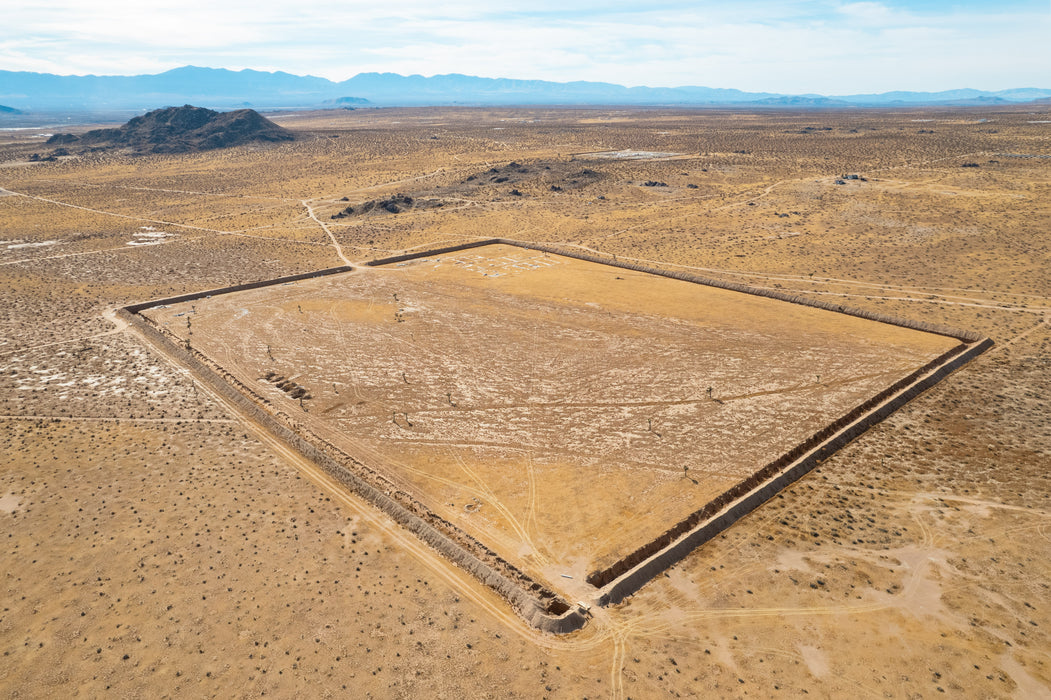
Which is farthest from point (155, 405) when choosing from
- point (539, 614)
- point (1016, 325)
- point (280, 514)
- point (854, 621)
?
point (1016, 325)

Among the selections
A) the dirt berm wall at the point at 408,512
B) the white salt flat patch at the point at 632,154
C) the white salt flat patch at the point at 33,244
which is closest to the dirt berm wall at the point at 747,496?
the dirt berm wall at the point at 408,512

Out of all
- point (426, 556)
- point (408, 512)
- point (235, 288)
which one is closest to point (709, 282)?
point (408, 512)

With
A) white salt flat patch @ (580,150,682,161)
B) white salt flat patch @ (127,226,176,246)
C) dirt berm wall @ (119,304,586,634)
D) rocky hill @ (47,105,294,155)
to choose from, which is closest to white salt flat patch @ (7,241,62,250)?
white salt flat patch @ (127,226,176,246)

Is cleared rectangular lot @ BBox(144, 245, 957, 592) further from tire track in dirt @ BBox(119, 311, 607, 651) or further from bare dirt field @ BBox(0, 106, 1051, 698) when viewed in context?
tire track in dirt @ BBox(119, 311, 607, 651)

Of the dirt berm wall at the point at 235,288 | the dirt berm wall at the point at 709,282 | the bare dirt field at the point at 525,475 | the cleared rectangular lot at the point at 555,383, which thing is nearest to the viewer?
the bare dirt field at the point at 525,475

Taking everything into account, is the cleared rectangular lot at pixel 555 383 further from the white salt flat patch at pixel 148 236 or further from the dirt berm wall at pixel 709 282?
the white salt flat patch at pixel 148 236

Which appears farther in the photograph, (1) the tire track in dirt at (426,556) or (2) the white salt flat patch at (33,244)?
(2) the white salt flat patch at (33,244)

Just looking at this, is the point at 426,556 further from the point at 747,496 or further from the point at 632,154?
the point at 632,154
